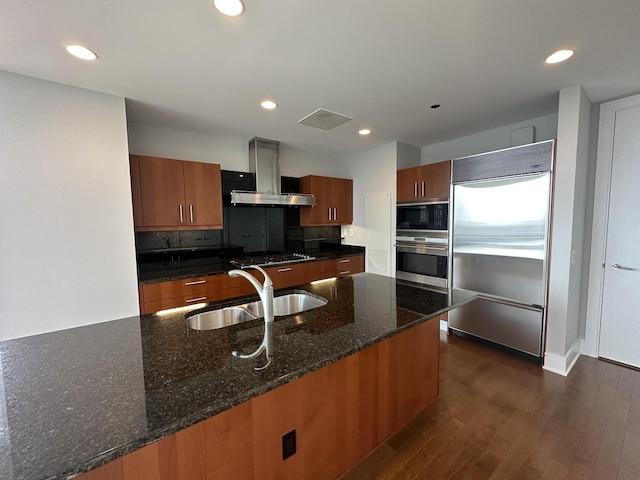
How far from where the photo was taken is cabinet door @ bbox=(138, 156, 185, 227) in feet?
8.93

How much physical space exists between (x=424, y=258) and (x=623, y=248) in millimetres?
1787

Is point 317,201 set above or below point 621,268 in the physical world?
above

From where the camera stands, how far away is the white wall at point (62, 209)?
194 centimetres

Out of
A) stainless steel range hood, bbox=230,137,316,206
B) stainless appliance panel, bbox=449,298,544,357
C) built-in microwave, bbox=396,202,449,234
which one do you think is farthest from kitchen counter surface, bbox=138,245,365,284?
stainless appliance panel, bbox=449,298,544,357

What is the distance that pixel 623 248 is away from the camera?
8.25 ft

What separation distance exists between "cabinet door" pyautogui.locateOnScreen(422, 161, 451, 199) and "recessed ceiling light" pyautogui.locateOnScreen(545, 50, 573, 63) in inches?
52.6

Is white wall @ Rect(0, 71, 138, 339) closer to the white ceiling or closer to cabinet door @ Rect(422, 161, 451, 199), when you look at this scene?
the white ceiling

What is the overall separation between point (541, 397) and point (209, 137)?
426 cm

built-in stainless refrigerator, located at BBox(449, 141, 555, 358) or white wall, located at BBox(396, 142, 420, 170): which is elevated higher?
white wall, located at BBox(396, 142, 420, 170)

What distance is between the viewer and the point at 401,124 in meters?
3.04

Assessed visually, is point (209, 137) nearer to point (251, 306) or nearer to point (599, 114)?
point (251, 306)

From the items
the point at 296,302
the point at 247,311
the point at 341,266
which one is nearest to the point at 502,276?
the point at 341,266

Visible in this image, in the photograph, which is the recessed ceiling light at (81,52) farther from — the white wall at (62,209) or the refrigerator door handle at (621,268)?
the refrigerator door handle at (621,268)

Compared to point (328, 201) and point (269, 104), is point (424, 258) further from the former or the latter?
point (269, 104)
